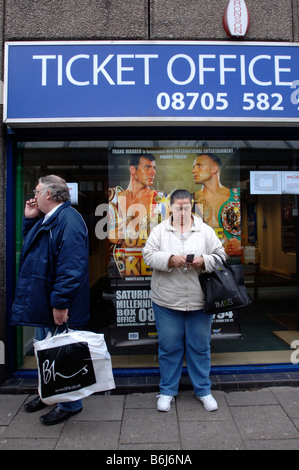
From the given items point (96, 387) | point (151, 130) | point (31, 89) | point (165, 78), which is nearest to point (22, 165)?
point (31, 89)

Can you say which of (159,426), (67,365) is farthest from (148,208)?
(159,426)

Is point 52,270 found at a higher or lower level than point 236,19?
lower

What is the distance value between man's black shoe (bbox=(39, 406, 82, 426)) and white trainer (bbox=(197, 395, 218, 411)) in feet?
3.77

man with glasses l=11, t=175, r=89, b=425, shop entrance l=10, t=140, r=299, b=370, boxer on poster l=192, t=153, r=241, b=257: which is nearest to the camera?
man with glasses l=11, t=175, r=89, b=425

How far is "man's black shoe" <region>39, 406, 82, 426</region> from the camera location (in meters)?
2.52

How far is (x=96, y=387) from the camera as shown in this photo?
241 centimetres

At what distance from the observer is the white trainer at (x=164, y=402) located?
2.71m

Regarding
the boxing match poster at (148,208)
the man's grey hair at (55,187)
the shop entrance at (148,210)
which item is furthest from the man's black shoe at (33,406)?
the man's grey hair at (55,187)

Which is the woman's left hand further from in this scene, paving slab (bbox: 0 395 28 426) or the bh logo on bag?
paving slab (bbox: 0 395 28 426)

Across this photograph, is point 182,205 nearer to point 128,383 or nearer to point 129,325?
point 129,325

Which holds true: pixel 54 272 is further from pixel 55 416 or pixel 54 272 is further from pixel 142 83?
pixel 142 83

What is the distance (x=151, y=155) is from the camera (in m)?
3.62

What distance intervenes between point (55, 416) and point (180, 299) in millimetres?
1393

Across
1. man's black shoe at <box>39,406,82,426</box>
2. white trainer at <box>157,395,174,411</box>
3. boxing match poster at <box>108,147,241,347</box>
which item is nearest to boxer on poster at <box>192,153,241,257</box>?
boxing match poster at <box>108,147,241,347</box>
